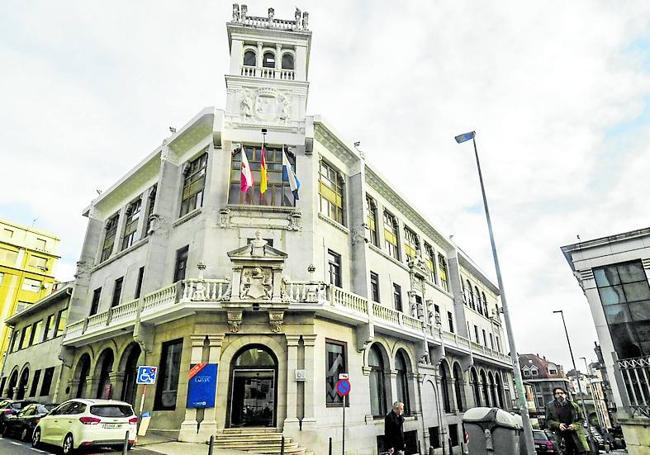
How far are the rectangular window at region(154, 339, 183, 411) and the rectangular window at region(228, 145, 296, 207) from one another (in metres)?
7.29

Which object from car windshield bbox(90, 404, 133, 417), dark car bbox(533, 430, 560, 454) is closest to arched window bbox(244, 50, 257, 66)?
car windshield bbox(90, 404, 133, 417)

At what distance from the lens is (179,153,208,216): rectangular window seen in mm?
20781

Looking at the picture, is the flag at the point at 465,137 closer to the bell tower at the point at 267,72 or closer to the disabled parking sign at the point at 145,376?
the bell tower at the point at 267,72

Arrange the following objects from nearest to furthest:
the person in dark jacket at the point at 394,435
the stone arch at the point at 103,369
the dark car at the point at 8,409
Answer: the person in dark jacket at the point at 394,435
the dark car at the point at 8,409
the stone arch at the point at 103,369

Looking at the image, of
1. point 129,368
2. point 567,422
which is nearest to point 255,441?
point 129,368

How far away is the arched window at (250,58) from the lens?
22.9m

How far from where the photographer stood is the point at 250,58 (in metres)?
23.1

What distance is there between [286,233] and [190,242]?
488 cm

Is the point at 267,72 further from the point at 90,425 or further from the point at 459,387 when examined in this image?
the point at 459,387

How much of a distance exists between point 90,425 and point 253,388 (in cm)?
583

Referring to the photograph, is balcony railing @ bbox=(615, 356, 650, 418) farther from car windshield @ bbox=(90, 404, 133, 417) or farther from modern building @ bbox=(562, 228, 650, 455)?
car windshield @ bbox=(90, 404, 133, 417)

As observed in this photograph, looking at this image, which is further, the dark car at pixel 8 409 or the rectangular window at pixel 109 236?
the rectangular window at pixel 109 236

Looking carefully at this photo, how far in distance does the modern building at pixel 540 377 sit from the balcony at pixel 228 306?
63.2 meters

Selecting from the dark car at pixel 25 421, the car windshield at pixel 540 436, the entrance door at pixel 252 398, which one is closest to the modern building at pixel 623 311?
the car windshield at pixel 540 436
